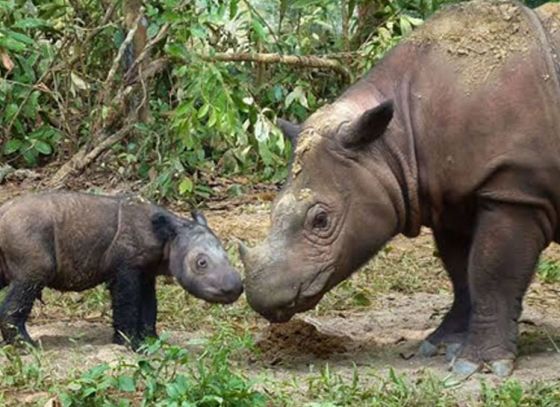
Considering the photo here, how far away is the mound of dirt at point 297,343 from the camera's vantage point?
279 inches

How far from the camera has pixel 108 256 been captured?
23.2ft

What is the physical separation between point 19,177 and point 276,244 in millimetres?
5645

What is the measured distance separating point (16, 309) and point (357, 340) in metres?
1.82

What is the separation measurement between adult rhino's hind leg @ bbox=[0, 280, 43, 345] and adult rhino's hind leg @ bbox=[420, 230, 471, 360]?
77.5 inches

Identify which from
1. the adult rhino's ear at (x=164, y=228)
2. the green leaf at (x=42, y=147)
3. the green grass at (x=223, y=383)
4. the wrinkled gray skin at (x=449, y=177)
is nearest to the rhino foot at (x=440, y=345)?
the wrinkled gray skin at (x=449, y=177)

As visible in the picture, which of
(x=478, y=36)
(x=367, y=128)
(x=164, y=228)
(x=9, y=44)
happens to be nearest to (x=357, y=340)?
(x=164, y=228)

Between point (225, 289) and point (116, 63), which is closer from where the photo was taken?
point (225, 289)

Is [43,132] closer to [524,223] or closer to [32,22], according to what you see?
[32,22]

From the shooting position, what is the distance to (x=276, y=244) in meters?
6.66

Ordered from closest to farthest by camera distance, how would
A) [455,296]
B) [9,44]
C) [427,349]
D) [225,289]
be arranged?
[225,289] < [427,349] < [455,296] < [9,44]

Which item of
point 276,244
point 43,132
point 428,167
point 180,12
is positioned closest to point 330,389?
point 276,244

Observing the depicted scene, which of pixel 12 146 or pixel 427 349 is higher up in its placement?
pixel 12 146

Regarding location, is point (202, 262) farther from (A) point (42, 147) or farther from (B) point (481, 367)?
(A) point (42, 147)

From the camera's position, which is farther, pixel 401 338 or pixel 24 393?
pixel 401 338
